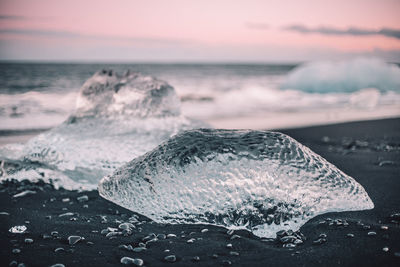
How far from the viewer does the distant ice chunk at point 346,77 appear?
14.6 metres

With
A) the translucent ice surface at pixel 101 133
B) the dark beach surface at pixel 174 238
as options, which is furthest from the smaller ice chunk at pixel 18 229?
the translucent ice surface at pixel 101 133

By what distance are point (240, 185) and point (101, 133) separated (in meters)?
1.90

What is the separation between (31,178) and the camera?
3557 mm

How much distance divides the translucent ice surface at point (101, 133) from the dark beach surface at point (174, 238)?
0.29 m

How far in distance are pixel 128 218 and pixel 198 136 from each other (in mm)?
818

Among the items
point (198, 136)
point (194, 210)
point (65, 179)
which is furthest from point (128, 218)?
point (65, 179)

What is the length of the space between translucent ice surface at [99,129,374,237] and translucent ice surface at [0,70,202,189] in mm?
959

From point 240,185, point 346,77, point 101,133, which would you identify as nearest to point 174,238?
point 240,185

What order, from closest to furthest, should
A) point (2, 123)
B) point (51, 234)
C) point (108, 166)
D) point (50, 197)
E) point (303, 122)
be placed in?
point (51, 234) < point (50, 197) < point (108, 166) < point (2, 123) < point (303, 122)

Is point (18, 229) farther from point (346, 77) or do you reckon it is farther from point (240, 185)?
point (346, 77)

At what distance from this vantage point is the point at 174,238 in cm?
228

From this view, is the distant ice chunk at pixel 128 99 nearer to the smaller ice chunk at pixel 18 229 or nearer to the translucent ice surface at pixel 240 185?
the translucent ice surface at pixel 240 185

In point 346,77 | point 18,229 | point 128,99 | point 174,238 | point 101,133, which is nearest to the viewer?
point 174,238

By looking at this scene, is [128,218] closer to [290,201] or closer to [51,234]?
[51,234]
